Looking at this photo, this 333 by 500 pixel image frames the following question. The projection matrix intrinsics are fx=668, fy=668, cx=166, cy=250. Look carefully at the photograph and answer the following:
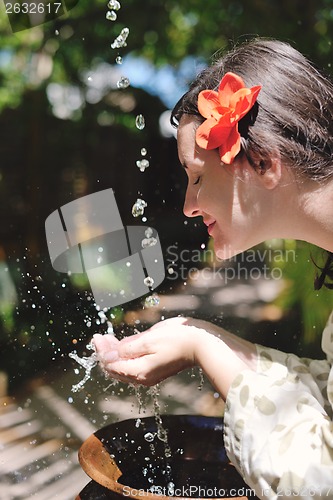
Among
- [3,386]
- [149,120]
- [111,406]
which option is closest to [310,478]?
[111,406]

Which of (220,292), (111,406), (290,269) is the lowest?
(220,292)

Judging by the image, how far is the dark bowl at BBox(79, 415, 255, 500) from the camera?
0.93 m

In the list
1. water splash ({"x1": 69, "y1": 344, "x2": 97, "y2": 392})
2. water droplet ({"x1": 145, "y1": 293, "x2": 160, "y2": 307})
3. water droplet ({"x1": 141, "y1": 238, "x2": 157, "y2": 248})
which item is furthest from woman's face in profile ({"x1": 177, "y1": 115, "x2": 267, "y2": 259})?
water droplet ({"x1": 141, "y1": 238, "x2": 157, "y2": 248})

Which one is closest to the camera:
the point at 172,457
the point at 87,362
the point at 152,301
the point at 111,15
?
the point at 172,457

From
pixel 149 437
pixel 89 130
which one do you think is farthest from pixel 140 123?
pixel 89 130

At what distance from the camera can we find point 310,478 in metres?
0.74

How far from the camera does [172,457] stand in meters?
0.99

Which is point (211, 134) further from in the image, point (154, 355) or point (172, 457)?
point (172, 457)

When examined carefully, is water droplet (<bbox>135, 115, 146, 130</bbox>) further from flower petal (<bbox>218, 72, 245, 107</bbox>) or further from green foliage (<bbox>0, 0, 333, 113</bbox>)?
green foliage (<bbox>0, 0, 333, 113</bbox>)

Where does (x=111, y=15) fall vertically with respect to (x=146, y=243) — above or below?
above

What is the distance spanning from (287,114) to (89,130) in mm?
2123

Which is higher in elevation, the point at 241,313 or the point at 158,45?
the point at 158,45

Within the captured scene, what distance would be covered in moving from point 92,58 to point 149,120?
0.39 m

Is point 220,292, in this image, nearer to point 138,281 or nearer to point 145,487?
point 138,281
